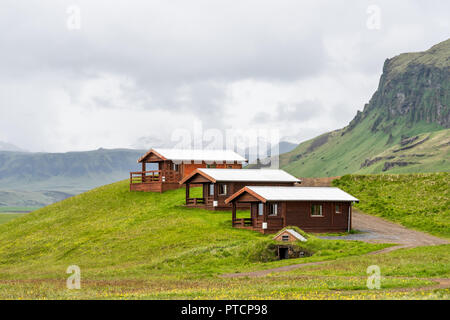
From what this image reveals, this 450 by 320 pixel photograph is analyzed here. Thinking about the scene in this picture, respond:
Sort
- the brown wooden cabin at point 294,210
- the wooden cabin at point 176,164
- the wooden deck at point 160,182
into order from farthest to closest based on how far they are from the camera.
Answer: the wooden cabin at point 176,164 → the wooden deck at point 160,182 → the brown wooden cabin at point 294,210

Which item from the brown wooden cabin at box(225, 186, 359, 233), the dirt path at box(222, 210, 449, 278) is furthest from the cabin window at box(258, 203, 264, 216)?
the dirt path at box(222, 210, 449, 278)

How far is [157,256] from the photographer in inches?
2020

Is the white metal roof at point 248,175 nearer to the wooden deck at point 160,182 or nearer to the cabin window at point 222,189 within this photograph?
the cabin window at point 222,189

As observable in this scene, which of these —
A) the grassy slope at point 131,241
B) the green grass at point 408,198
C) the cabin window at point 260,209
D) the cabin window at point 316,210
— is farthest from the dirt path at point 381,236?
the cabin window at point 260,209

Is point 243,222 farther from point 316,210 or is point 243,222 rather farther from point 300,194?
point 316,210

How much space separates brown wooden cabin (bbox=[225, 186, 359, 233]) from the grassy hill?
2745 millimetres

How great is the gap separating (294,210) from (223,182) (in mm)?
13185

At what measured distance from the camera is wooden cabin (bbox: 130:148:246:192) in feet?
285

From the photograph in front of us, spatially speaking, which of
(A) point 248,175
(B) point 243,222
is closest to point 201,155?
(A) point 248,175

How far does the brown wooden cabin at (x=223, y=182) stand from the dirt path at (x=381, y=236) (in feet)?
36.7

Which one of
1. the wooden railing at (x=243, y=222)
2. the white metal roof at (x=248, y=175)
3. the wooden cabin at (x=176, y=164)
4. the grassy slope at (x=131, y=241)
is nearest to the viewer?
the grassy slope at (x=131, y=241)

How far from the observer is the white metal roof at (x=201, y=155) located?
88.0 meters
